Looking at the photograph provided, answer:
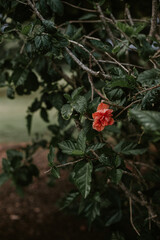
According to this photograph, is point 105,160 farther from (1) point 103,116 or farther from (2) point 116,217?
(2) point 116,217

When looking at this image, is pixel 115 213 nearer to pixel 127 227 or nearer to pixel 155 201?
pixel 127 227

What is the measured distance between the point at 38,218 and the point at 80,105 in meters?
2.59

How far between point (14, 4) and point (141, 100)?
0.80 meters

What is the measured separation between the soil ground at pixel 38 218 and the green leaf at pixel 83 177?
5.62ft

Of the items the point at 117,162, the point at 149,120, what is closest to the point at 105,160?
the point at 117,162

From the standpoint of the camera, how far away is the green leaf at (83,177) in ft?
2.70

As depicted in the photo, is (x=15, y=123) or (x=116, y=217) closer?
(x=116, y=217)

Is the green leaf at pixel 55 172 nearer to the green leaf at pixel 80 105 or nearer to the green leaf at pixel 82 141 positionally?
the green leaf at pixel 82 141

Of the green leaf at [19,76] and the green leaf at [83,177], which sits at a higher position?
the green leaf at [19,76]

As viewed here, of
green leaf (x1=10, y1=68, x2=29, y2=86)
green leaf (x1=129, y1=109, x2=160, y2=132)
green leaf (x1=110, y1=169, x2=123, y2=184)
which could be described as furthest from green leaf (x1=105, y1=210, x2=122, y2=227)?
green leaf (x1=129, y1=109, x2=160, y2=132)

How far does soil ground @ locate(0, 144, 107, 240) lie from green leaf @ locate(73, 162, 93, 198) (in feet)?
5.62

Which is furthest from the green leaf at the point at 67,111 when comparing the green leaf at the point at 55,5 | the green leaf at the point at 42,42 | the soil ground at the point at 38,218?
the soil ground at the point at 38,218

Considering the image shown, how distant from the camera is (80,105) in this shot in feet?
2.91

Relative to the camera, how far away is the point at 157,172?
52.7 inches
